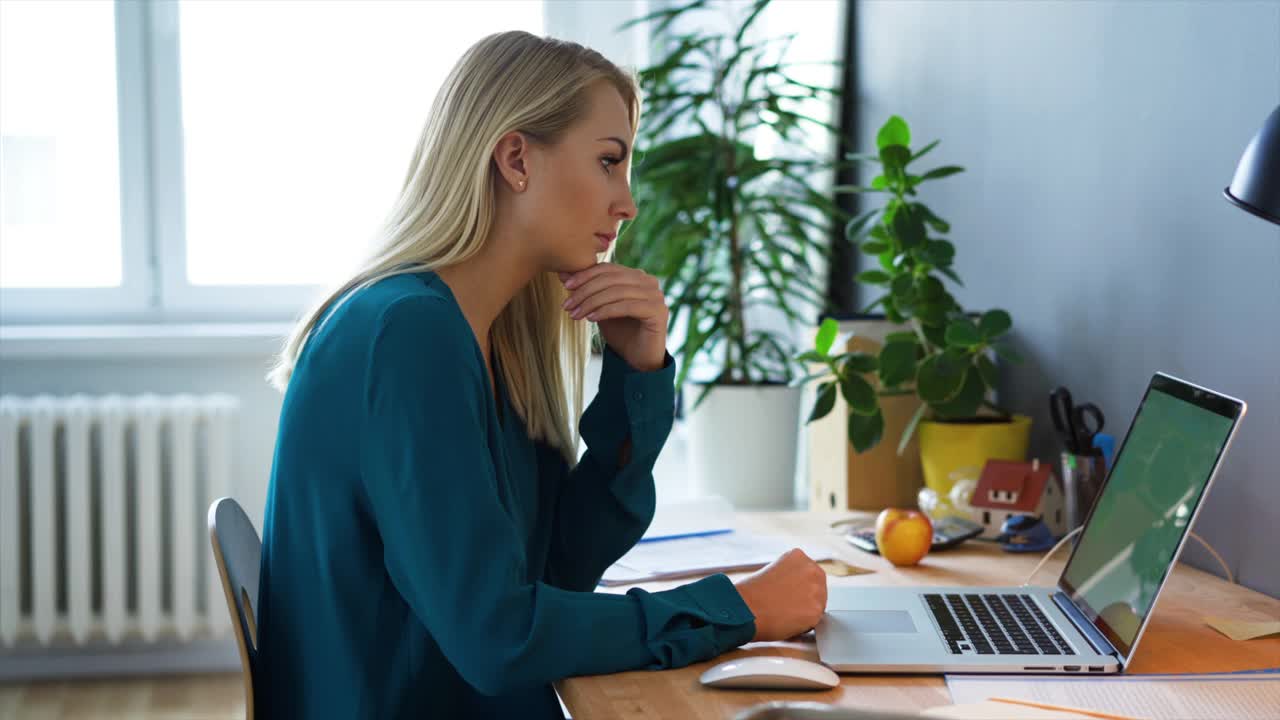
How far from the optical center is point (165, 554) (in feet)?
10.4

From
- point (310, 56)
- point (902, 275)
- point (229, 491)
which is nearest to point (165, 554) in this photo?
point (229, 491)

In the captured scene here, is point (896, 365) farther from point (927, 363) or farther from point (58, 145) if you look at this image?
point (58, 145)

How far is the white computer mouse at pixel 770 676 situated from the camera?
1009mm

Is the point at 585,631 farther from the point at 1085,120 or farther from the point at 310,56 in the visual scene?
the point at 310,56

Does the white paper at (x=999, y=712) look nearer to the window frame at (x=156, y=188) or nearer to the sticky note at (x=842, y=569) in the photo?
the sticky note at (x=842, y=569)

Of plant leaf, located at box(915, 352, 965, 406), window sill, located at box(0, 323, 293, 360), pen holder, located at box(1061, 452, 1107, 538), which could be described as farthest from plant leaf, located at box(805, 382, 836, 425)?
window sill, located at box(0, 323, 293, 360)

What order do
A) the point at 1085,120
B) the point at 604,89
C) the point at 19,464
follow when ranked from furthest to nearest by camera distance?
the point at 19,464
the point at 1085,120
the point at 604,89

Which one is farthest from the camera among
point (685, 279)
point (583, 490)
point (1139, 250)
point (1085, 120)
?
point (685, 279)

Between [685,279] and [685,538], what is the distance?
45.3 inches

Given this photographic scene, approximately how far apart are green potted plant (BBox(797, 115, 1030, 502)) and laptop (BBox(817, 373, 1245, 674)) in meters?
0.41

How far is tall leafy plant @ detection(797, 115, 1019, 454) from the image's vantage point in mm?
1768

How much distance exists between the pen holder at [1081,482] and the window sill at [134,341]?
2161 millimetres

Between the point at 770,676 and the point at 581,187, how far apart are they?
1.81ft

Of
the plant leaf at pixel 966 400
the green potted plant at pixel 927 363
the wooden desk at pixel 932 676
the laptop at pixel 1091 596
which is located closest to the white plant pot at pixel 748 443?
the green potted plant at pixel 927 363
